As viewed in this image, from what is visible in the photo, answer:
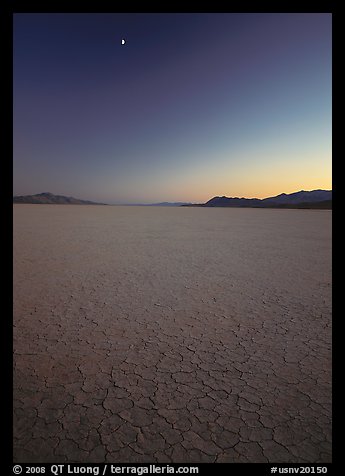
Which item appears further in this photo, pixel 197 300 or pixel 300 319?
pixel 197 300

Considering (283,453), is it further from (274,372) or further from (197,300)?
(197,300)

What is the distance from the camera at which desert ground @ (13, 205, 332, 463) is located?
1.81 meters

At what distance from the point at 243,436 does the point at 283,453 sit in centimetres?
Answer: 26

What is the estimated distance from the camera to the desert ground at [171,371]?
1.81 metres

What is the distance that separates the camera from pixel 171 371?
2.59m
